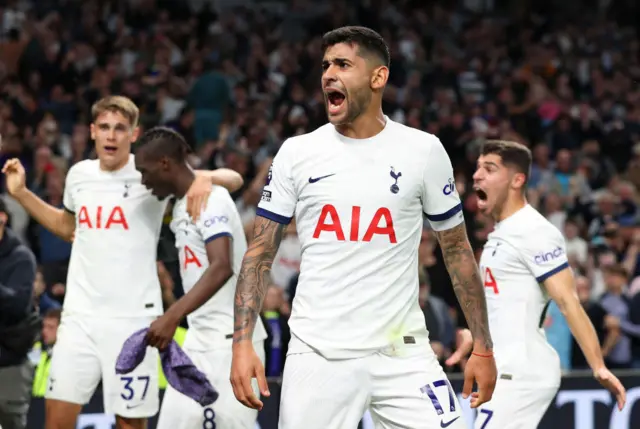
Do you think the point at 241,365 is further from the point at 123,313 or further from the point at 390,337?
the point at 123,313

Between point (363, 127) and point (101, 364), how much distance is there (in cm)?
298

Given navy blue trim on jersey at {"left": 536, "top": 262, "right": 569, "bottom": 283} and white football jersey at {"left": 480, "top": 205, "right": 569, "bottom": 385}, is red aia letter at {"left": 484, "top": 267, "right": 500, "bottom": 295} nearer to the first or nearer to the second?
white football jersey at {"left": 480, "top": 205, "right": 569, "bottom": 385}

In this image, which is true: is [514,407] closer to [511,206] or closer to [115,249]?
[511,206]

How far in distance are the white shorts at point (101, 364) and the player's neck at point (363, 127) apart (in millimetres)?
2737

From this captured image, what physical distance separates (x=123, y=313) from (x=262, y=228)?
2.58 m

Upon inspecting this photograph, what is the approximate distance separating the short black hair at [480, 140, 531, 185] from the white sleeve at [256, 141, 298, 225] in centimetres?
246

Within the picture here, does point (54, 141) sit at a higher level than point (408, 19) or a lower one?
lower

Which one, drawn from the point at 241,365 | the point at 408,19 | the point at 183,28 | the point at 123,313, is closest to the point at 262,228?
the point at 241,365

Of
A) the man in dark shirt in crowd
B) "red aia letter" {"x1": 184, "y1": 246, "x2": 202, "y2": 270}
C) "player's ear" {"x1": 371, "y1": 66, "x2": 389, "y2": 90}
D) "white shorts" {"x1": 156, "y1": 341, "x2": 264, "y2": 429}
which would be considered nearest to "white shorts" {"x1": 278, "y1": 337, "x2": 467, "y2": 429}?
"player's ear" {"x1": 371, "y1": 66, "x2": 389, "y2": 90}

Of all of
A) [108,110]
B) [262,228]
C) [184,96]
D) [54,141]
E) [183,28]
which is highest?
[183,28]

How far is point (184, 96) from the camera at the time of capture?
1611 cm

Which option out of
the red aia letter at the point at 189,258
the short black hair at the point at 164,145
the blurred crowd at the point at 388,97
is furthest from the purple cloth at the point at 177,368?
the blurred crowd at the point at 388,97

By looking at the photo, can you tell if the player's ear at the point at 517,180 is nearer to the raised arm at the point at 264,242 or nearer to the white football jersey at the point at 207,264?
the white football jersey at the point at 207,264

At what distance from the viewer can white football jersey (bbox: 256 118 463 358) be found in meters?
5.03
